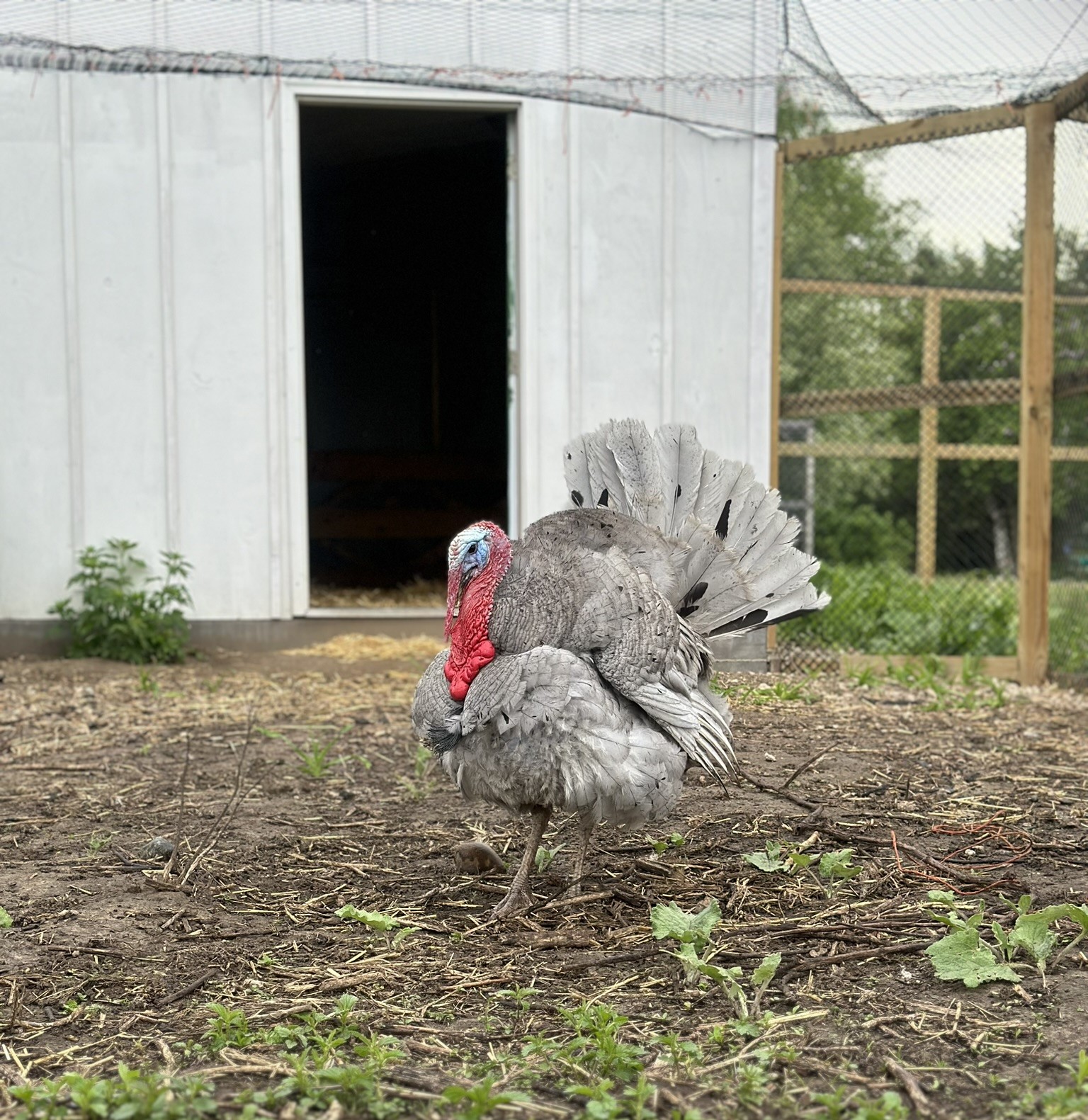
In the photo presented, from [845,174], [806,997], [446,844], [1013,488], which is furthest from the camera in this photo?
[845,174]

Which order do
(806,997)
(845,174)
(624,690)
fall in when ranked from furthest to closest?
(845,174) → (624,690) → (806,997)

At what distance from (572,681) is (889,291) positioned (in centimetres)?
533

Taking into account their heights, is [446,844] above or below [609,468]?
below

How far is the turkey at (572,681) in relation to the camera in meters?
2.93

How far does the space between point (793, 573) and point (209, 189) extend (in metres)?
4.41

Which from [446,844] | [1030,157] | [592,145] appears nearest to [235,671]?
[446,844]

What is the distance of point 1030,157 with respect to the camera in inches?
246

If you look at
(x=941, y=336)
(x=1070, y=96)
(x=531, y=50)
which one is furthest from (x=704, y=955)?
(x=941, y=336)

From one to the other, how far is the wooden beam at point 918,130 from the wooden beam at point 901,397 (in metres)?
1.33

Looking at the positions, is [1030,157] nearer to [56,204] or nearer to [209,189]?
[209,189]

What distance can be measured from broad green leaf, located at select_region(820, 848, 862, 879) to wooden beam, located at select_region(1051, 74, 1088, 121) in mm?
4393

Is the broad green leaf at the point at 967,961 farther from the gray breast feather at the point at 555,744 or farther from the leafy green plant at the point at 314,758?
the leafy green plant at the point at 314,758

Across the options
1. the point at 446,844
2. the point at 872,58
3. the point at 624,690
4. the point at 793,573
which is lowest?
the point at 446,844

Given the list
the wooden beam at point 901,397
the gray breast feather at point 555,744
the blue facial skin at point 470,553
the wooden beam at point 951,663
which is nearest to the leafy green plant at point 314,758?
the gray breast feather at point 555,744
